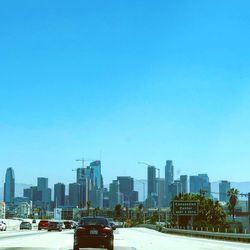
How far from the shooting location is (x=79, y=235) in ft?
86.2

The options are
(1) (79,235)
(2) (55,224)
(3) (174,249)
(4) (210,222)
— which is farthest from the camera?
(4) (210,222)

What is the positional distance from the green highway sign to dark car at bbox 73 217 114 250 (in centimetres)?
6407

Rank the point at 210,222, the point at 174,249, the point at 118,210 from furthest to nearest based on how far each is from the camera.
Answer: the point at 118,210 < the point at 210,222 < the point at 174,249

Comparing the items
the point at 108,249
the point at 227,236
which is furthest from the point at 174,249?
the point at 227,236

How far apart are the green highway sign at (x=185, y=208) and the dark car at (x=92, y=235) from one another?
64.1 meters

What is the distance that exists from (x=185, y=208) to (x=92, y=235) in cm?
6479

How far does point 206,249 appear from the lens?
104 ft

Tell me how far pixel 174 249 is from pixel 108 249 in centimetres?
541

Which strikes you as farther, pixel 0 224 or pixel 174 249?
pixel 0 224

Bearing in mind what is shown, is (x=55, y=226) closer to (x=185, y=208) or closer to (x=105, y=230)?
(x=185, y=208)

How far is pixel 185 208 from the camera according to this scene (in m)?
89.8

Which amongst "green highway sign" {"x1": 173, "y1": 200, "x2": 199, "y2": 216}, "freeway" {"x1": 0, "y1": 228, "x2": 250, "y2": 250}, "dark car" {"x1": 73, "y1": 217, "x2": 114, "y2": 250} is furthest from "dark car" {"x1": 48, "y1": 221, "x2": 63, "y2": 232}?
"dark car" {"x1": 73, "y1": 217, "x2": 114, "y2": 250}

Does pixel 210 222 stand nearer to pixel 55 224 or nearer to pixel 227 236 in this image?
pixel 55 224

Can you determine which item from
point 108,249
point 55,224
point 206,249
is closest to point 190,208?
point 55,224
